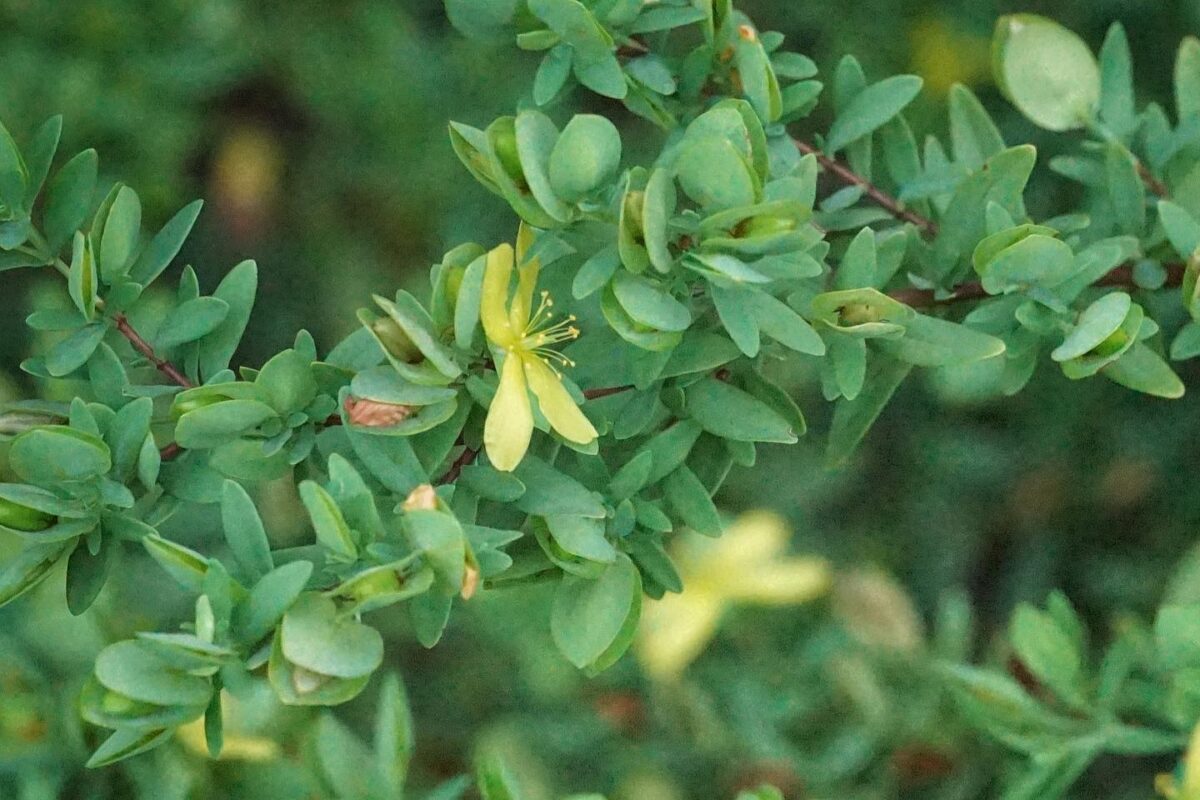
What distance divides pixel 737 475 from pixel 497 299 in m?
0.94

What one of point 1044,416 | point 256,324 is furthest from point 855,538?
point 256,324

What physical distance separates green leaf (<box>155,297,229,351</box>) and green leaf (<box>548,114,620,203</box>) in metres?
0.18

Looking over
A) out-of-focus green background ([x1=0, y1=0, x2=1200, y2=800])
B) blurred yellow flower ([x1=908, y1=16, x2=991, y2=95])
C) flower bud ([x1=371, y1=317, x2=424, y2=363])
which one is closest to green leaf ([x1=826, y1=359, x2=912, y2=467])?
flower bud ([x1=371, y1=317, x2=424, y2=363])

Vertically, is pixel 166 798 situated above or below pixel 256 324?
above

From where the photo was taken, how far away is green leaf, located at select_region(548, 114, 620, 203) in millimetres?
541

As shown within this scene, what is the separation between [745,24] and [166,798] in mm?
556

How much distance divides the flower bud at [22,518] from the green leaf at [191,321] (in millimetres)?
99

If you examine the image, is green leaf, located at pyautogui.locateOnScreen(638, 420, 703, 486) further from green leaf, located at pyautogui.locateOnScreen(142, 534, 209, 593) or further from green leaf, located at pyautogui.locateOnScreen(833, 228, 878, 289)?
green leaf, located at pyautogui.locateOnScreen(142, 534, 209, 593)

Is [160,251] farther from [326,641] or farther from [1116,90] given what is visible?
[1116,90]

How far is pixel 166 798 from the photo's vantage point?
0.78 meters

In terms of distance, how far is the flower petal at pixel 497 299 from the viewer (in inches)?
22.3

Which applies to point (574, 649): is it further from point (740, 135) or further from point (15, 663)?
point (15, 663)

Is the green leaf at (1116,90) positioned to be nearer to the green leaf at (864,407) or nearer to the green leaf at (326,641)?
the green leaf at (864,407)

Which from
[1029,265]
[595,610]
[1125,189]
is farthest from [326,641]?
[1125,189]
